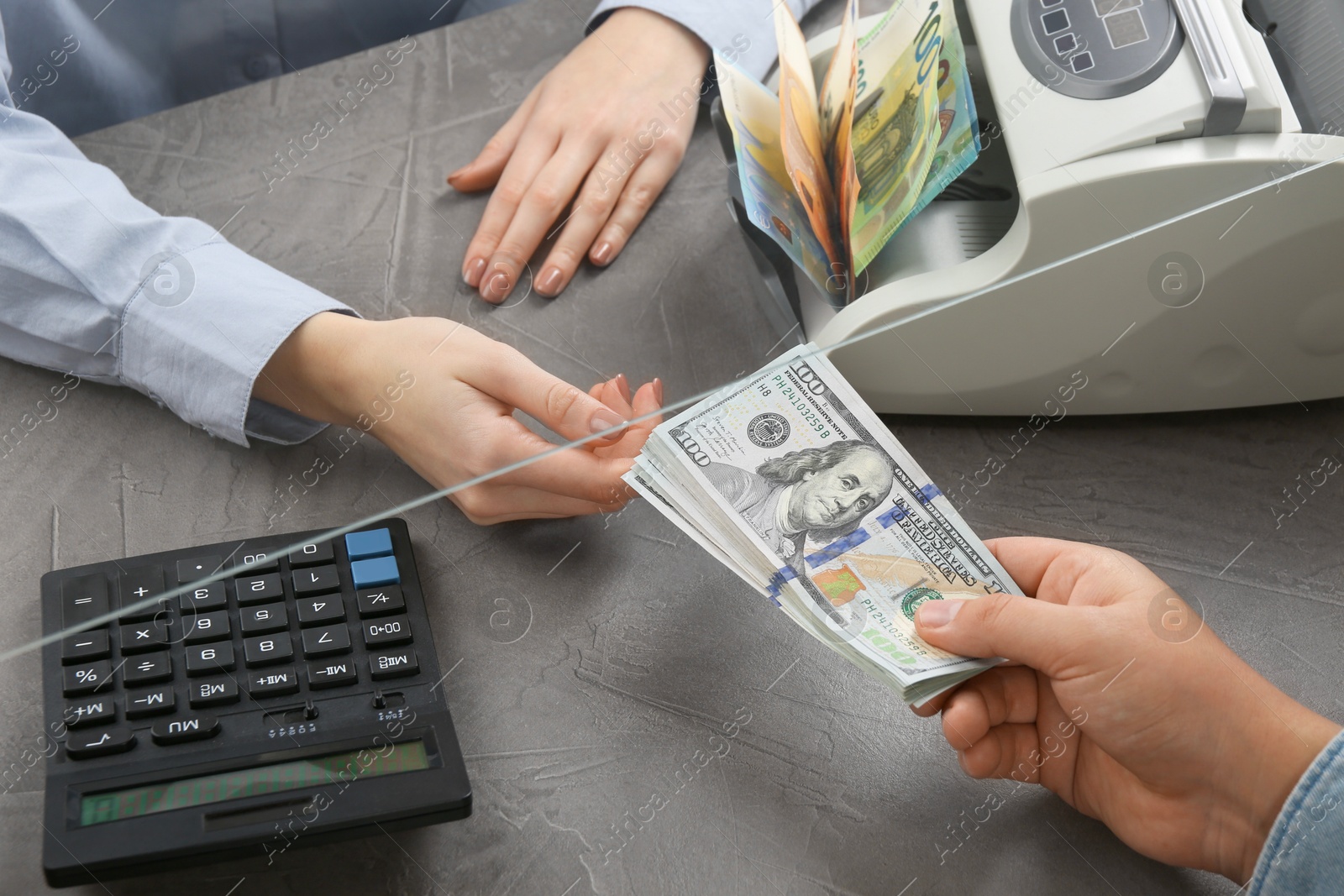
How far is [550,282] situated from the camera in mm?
814

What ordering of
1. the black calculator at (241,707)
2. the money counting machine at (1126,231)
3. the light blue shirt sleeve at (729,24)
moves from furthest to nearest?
the light blue shirt sleeve at (729,24) → the money counting machine at (1126,231) → the black calculator at (241,707)

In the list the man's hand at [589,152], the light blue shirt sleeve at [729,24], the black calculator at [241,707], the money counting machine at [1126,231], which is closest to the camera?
the black calculator at [241,707]

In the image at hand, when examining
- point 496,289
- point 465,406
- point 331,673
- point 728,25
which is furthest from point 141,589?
point 728,25

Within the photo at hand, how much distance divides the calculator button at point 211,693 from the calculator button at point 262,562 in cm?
7

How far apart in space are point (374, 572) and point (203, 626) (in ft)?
0.33

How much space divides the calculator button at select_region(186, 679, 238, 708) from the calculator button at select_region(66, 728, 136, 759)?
0.03 metres

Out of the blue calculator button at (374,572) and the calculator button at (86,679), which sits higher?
the calculator button at (86,679)

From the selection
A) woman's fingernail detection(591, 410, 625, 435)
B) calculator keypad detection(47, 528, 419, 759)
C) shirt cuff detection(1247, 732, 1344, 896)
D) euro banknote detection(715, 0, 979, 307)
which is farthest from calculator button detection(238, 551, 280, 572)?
shirt cuff detection(1247, 732, 1344, 896)

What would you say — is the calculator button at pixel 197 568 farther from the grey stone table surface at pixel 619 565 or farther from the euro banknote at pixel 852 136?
the euro banknote at pixel 852 136

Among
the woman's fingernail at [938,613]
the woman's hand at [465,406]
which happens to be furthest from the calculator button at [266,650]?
the woman's fingernail at [938,613]

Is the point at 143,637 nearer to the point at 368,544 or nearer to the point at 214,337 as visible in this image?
the point at 368,544

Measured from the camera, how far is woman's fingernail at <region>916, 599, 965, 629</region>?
61 centimetres

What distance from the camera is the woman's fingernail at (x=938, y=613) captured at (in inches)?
24.0

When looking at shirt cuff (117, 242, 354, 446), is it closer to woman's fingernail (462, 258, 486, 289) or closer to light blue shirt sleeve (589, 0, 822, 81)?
woman's fingernail (462, 258, 486, 289)
